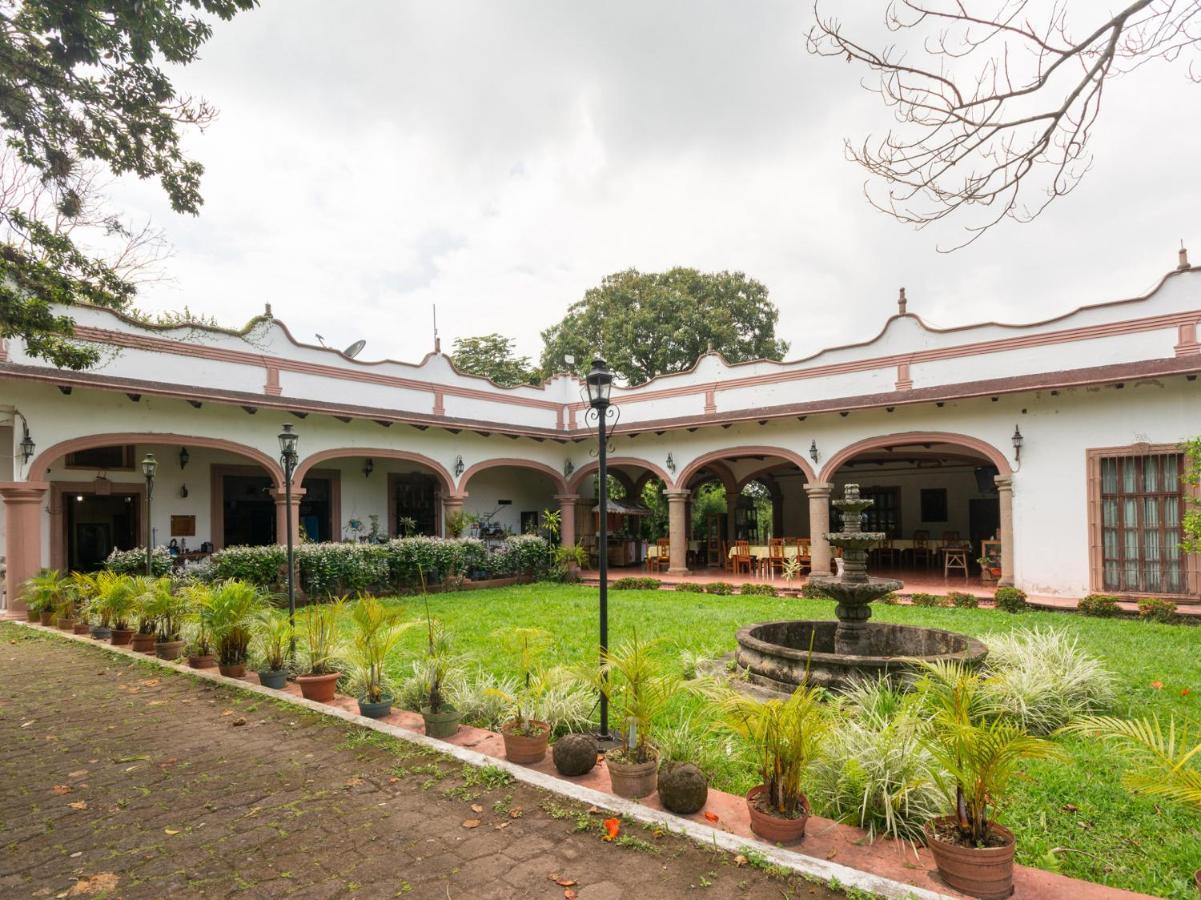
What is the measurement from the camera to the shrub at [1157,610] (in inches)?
355

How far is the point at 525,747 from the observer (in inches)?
158

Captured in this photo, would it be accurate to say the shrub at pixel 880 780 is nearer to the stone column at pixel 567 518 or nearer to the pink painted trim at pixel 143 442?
the pink painted trim at pixel 143 442

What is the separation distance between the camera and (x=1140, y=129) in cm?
332

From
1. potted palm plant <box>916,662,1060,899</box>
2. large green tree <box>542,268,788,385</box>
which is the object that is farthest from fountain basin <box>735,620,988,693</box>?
large green tree <box>542,268,788,385</box>

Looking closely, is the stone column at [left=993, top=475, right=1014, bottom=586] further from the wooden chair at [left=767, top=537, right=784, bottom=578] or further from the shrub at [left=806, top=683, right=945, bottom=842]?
the shrub at [left=806, top=683, right=945, bottom=842]

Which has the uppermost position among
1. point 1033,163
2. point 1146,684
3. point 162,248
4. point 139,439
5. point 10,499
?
point 162,248

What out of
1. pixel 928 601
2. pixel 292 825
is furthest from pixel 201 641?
pixel 928 601

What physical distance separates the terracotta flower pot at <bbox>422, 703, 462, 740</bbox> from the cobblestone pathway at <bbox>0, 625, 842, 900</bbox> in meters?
0.23

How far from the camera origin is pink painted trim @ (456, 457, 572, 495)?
15.2 metres

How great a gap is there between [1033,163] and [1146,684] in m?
4.95

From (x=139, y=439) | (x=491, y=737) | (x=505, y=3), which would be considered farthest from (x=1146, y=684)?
(x=139, y=439)

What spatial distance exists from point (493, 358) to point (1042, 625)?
24.3 meters

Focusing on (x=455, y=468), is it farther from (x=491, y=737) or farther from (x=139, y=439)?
(x=491, y=737)

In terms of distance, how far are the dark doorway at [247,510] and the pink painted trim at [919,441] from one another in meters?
11.7
